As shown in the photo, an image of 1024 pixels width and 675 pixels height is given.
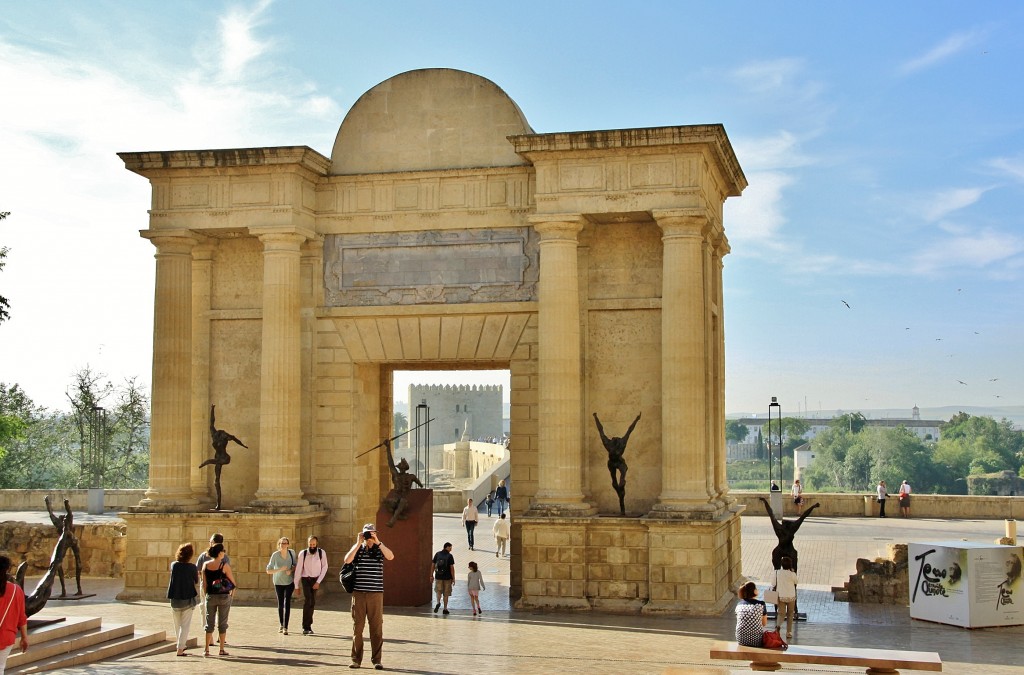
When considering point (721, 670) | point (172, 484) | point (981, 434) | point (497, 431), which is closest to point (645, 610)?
point (721, 670)

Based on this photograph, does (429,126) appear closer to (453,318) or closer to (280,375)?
(453,318)

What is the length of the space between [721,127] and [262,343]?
29.4ft

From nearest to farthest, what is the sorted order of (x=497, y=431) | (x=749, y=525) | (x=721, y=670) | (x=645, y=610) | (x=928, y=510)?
(x=721, y=670) < (x=645, y=610) < (x=749, y=525) < (x=928, y=510) < (x=497, y=431)

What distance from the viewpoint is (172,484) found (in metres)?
20.7

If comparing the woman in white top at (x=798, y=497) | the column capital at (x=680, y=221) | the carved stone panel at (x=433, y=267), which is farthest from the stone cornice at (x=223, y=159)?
the woman in white top at (x=798, y=497)

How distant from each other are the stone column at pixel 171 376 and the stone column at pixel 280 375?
1.48 m

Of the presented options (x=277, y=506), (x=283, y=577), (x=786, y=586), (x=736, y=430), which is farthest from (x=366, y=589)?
(x=736, y=430)

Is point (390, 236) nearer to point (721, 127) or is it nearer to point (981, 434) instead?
point (721, 127)

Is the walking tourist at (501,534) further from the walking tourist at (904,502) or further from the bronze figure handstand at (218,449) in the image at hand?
the walking tourist at (904,502)

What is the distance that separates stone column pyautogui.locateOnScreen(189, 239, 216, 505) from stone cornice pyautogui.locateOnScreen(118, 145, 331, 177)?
1643 millimetres

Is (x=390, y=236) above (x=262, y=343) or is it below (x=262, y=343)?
above

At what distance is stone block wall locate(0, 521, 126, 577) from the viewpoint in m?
24.5

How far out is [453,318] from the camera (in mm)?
20703

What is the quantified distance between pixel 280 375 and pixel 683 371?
7.15 m
